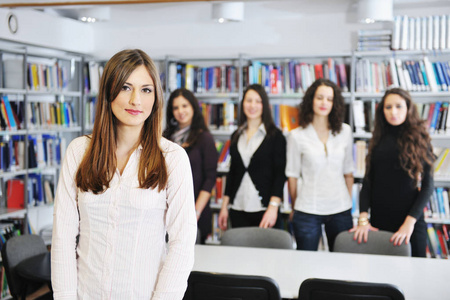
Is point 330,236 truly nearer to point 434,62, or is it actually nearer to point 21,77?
point 434,62

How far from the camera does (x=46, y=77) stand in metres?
5.05

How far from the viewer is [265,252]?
9.07 ft

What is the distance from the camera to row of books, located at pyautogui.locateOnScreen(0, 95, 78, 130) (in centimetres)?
443

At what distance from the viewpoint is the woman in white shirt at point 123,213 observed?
155 centimetres

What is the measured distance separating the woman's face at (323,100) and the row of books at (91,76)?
9.96ft

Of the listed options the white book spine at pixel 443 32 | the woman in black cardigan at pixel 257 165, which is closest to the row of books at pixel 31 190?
the woman in black cardigan at pixel 257 165

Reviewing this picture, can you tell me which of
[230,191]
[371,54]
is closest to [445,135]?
[371,54]

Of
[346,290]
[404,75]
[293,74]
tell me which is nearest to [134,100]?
[346,290]

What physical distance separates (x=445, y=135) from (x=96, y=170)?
377 cm

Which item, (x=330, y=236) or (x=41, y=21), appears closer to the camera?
(x=330, y=236)

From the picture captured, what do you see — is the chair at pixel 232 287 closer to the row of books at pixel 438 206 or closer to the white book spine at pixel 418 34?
the row of books at pixel 438 206

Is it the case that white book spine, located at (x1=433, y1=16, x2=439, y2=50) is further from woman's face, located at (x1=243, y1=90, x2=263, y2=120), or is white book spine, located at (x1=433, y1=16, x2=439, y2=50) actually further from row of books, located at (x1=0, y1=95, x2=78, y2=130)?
row of books, located at (x1=0, y1=95, x2=78, y2=130)

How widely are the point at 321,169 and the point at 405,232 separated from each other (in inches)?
24.8

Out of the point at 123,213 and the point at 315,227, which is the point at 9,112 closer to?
the point at 315,227
